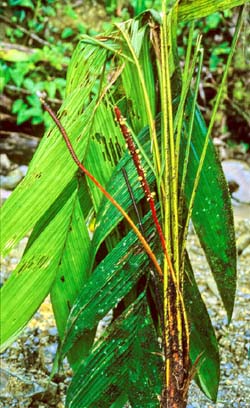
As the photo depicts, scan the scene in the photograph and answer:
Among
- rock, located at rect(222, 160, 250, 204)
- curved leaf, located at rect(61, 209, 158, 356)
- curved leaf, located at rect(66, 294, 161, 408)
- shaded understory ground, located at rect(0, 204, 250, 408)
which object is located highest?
curved leaf, located at rect(61, 209, 158, 356)

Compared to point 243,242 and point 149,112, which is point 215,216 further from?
point 243,242

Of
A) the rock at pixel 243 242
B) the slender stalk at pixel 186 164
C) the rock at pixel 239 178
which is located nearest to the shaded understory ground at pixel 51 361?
the rock at pixel 243 242

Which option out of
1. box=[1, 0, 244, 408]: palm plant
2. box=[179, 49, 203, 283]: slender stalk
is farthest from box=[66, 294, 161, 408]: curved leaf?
box=[179, 49, 203, 283]: slender stalk

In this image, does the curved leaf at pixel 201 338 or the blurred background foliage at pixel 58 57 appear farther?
the blurred background foliage at pixel 58 57

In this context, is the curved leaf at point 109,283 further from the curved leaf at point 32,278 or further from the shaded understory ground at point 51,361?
the shaded understory ground at point 51,361

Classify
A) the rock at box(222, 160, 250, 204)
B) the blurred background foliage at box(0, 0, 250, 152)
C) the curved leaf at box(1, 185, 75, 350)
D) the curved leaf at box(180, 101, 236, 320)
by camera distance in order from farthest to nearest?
the blurred background foliage at box(0, 0, 250, 152) < the rock at box(222, 160, 250, 204) < the curved leaf at box(180, 101, 236, 320) < the curved leaf at box(1, 185, 75, 350)

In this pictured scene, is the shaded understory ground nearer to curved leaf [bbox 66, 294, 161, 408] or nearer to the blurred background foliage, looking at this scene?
curved leaf [bbox 66, 294, 161, 408]

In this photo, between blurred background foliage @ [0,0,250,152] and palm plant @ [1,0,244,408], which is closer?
palm plant @ [1,0,244,408]
